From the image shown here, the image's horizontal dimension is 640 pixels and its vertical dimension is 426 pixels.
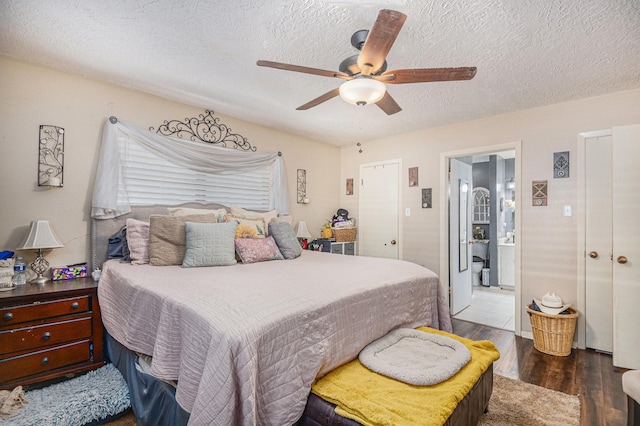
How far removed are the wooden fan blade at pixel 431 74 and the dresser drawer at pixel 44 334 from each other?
8.77 feet

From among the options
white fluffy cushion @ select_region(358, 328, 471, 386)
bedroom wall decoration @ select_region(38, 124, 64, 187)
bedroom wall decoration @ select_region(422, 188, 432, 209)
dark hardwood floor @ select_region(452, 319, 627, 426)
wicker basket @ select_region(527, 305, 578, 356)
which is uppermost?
bedroom wall decoration @ select_region(38, 124, 64, 187)

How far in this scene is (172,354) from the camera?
146cm

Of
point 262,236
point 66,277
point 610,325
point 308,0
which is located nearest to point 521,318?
point 610,325

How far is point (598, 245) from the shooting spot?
2.94 meters

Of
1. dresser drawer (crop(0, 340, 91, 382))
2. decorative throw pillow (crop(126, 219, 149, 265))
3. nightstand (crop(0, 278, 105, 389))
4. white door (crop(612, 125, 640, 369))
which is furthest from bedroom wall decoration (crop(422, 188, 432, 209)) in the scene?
dresser drawer (crop(0, 340, 91, 382))

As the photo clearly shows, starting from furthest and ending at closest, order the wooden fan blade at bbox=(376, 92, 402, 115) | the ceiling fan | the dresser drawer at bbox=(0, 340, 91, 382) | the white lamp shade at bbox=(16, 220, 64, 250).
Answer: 1. the white lamp shade at bbox=(16, 220, 64, 250)
2. the wooden fan blade at bbox=(376, 92, 402, 115)
3. the dresser drawer at bbox=(0, 340, 91, 382)
4. the ceiling fan

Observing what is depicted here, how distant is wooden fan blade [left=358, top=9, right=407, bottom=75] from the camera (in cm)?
135

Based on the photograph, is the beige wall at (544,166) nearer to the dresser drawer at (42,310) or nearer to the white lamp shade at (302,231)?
the white lamp shade at (302,231)

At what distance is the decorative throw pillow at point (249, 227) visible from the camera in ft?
9.52

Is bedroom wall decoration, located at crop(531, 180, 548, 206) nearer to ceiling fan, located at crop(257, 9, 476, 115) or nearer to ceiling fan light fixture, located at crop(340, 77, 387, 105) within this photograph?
ceiling fan, located at crop(257, 9, 476, 115)

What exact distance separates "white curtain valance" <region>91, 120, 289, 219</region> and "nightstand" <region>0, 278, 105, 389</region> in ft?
2.42

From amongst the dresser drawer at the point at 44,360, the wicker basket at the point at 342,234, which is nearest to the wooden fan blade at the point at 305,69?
the dresser drawer at the point at 44,360

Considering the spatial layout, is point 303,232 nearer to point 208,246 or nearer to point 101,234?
point 208,246

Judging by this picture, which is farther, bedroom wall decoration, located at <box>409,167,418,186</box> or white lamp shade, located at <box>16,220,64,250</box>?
bedroom wall decoration, located at <box>409,167,418,186</box>
